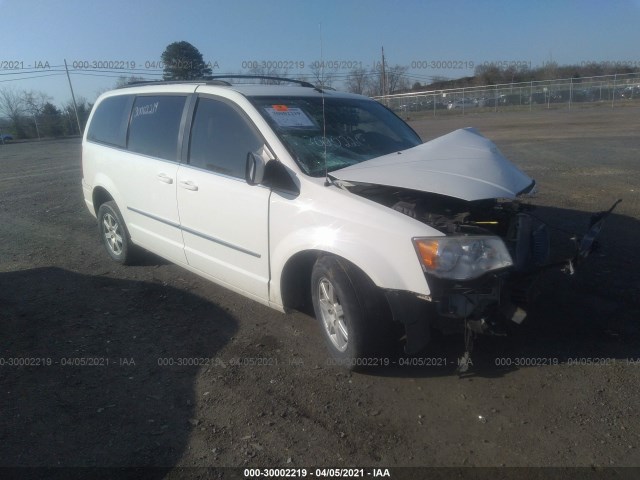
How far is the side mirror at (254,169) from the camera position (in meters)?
3.50

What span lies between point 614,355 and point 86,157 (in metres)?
5.73

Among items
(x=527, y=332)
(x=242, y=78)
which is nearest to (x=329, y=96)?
(x=242, y=78)

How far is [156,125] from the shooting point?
4.91 m

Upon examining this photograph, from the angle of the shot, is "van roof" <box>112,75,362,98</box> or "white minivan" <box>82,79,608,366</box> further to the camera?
"van roof" <box>112,75,362,98</box>

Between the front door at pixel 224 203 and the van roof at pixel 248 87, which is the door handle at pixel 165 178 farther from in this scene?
the van roof at pixel 248 87

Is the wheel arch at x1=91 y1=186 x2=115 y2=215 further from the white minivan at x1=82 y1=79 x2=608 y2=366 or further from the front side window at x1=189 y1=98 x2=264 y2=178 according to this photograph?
the front side window at x1=189 y1=98 x2=264 y2=178

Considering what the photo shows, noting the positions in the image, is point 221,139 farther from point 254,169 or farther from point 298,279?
point 298,279

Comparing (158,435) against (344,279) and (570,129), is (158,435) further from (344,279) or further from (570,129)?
(570,129)

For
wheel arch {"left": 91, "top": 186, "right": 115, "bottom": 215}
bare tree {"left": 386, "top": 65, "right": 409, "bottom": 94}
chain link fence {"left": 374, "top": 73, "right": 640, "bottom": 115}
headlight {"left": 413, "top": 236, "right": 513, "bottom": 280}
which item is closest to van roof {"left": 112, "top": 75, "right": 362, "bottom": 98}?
wheel arch {"left": 91, "top": 186, "right": 115, "bottom": 215}

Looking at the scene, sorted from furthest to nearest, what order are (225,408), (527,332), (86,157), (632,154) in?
(632,154) < (86,157) < (527,332) < (225,408)

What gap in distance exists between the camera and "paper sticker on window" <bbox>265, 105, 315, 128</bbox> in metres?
3.94

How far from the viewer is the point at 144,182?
493 cm

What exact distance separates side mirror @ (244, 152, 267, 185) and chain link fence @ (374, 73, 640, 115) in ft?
95.7

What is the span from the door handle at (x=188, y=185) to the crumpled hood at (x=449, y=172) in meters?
1.35
